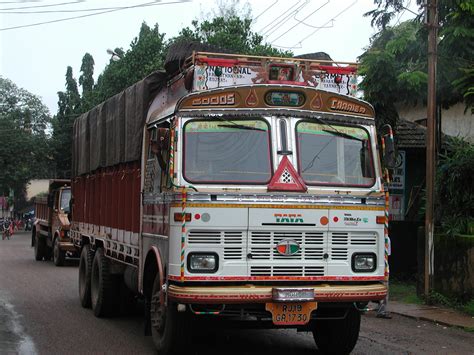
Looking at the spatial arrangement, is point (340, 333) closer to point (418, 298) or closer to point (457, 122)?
point (418, 298)

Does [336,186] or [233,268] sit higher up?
[336,186]

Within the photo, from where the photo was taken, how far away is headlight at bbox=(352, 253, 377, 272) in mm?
7473

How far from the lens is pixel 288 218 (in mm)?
7215

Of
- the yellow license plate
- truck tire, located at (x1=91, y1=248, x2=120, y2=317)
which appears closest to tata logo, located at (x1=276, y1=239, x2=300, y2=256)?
the yellow license plate

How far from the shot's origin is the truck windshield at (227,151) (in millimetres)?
7336

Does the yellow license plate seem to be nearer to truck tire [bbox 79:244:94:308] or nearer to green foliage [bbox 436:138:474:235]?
truck tire [bbox 79:244:94:308]

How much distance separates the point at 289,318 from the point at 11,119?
53.8 meters

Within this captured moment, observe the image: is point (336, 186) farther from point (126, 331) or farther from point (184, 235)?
point (126, 331)

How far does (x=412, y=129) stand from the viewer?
18.0m

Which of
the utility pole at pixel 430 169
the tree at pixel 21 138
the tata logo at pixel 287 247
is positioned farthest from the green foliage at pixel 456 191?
the tree at pixel 21 138

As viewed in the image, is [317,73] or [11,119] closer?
[317,73]

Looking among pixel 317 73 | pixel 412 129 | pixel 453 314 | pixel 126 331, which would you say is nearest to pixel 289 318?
pixel 317 73

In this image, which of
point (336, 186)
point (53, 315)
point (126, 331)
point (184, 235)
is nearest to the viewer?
point (184, 235)

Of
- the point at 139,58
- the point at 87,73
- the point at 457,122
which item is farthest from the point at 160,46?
the point at 87,73
